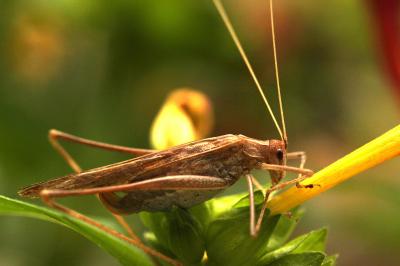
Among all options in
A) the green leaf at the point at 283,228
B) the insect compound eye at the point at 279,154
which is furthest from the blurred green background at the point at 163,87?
the green leaf at the point at 283,228

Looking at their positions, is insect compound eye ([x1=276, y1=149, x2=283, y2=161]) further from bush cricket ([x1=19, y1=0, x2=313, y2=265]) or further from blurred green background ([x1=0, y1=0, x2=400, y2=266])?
blurred green background ([x1=0, y1=0, x2=400, y2=266])

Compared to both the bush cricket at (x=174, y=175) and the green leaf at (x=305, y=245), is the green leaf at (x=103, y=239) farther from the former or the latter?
the green leaf at (x=305, y=245)

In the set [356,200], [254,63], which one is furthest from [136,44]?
[356,200]

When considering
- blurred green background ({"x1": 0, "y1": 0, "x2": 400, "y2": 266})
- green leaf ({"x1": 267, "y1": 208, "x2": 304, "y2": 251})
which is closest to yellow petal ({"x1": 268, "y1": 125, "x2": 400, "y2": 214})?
green leaf ({"x1": 267, "y1": 208, "x2": 304, "y2": 251})

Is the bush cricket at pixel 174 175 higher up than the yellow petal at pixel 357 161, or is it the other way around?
the bush cricket at pixel 174 175

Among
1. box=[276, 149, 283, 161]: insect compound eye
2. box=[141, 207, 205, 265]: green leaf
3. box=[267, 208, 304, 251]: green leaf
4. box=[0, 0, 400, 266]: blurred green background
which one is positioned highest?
box=[0, 0, 400, 266]: blurred green background

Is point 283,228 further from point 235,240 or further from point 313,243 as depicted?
point 235,240

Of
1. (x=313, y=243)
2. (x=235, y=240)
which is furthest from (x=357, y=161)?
(x=235, y=240)
